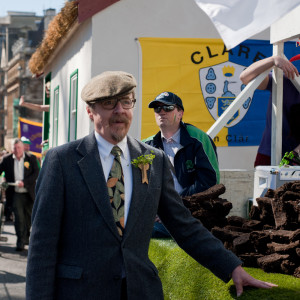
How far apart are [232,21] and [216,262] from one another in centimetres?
177

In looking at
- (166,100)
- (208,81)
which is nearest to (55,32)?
(208,81)

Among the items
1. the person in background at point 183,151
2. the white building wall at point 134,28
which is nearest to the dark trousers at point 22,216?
the white building wall at point 134,28

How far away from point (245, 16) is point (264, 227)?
133 cm

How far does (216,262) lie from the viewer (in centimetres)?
346

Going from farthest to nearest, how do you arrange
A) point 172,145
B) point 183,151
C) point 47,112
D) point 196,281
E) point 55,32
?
point 47,112
point 55,32
point 172,145
point 183,151
point 196,281

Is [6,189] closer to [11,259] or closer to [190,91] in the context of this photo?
[11,259]

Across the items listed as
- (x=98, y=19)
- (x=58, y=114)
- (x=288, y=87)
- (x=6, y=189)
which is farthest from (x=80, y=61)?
(x=288, y=87)

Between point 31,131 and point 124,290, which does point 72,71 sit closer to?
point 124,290

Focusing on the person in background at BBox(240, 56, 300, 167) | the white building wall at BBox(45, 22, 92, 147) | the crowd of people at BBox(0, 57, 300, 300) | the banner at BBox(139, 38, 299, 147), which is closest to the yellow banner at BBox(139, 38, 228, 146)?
the banner at BBox(139, 38, 299, 147)

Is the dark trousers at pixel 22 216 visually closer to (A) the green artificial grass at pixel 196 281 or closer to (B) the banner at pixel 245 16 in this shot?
(A) the green artificial grass at pixel 196 281

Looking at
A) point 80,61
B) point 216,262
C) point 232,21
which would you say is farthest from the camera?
point 80,61

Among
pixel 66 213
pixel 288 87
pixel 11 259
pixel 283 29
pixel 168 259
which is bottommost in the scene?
pixel 11 259

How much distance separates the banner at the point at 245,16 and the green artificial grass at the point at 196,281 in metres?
1.37

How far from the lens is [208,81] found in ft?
37.9
